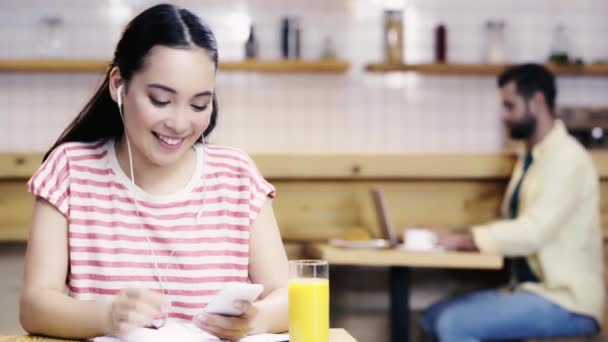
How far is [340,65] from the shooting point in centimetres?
489

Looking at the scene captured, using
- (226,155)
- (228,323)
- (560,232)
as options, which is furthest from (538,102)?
(228,323)

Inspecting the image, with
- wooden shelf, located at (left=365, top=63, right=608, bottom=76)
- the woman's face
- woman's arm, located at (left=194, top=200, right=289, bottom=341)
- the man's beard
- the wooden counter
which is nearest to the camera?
woman's arm, located at (left=194, top=200, right=289, bottom=341)

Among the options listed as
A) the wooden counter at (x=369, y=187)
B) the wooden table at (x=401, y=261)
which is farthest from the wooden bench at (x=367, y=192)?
the wooden table at (x=401, y=261)

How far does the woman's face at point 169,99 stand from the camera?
1.58m

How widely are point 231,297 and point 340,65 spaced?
3659 mm

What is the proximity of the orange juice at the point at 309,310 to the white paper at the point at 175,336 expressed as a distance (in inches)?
1.9

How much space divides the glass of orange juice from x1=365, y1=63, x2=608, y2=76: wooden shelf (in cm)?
363

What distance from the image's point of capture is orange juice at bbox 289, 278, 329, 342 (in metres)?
1.41

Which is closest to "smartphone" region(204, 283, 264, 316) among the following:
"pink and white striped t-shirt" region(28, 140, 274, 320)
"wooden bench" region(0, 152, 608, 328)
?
"pink and white striped t-shirt" region(28, 140, 274, 320)

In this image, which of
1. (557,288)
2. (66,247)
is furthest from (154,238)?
(557,288)

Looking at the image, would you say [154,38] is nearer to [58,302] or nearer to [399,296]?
[58,302]

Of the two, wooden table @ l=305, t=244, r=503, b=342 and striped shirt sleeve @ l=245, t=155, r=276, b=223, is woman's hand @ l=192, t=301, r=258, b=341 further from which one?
wooden table @ l=305, t=244, r=503, b=342

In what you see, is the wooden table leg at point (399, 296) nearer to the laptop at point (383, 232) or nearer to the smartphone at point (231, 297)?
the laptop at point (383, 232)

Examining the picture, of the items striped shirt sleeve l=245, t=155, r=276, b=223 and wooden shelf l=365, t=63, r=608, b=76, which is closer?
striped shirt sleeve l=245, t=155, r=276, b=223
